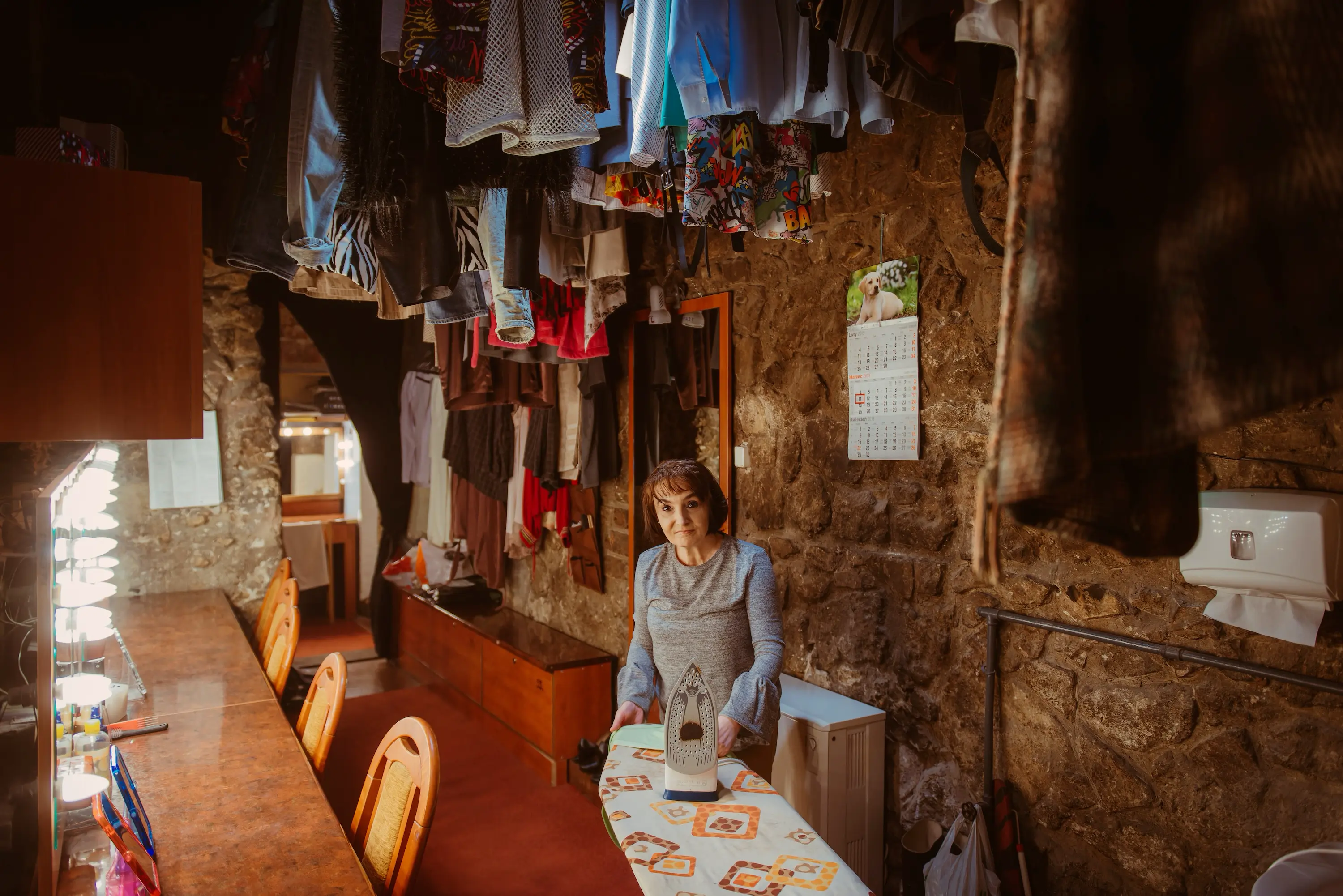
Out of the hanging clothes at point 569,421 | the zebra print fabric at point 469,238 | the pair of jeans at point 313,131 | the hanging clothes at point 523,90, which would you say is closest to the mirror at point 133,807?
the pair of jeans at point 313,131

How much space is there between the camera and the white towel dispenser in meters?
1.55

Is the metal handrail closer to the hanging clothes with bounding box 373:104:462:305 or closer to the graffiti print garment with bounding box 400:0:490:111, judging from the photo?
the hanging clothes with bounding box 373:104:462:305

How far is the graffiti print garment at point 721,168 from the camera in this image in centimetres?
194

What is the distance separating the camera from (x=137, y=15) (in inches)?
141

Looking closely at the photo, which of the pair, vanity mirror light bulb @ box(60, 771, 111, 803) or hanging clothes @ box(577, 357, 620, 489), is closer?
vanity mirror light bulb @ box(60, 771, 111, 803)

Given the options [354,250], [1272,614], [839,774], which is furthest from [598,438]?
[1272,614]

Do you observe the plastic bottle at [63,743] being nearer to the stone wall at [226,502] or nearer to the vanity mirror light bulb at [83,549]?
the vanity mirror light bulb at [83,549]

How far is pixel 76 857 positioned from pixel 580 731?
2506 mm

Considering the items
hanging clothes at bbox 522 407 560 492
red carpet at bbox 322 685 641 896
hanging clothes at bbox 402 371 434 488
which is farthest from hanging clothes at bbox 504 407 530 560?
hanging clothes at bbox 402 371 434 488

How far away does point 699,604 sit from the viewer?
2.32 meters

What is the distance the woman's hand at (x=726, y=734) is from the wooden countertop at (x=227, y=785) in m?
0.82

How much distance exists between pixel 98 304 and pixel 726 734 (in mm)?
1610

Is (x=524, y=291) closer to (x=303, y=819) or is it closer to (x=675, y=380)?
(x=675, y=380)

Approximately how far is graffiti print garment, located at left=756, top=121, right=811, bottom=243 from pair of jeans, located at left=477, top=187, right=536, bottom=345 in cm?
78
